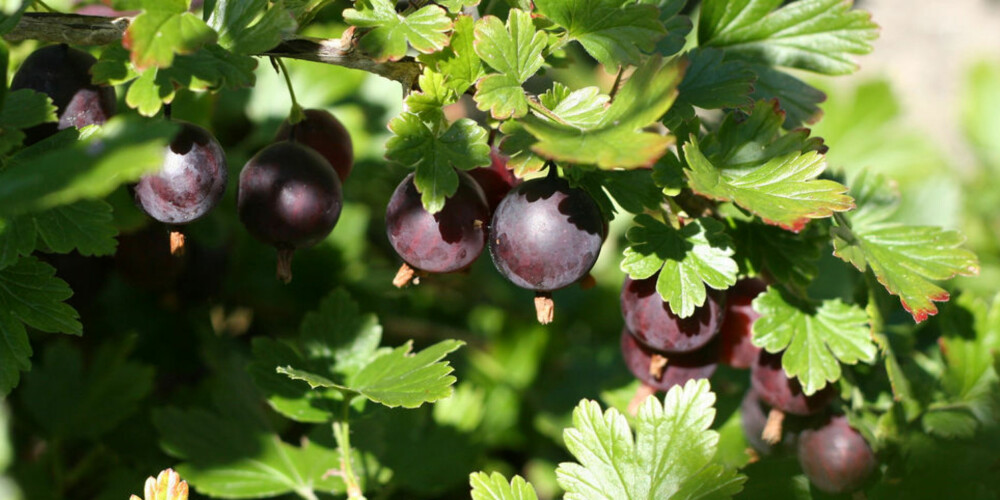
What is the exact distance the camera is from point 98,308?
4.13 feet

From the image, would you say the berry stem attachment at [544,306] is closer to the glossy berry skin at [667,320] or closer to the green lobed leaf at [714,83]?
the glossy berry skin at [667,320]

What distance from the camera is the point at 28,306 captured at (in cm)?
76

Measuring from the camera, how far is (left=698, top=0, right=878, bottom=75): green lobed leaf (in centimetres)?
93

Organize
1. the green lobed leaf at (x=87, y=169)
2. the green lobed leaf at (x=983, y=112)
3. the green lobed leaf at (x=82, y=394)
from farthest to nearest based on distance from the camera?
the green lobed leaf at (x=983, y=112) → the green lobed leaf at (x=82, y=394) → the green lobed leaf at (x=87, y=169)

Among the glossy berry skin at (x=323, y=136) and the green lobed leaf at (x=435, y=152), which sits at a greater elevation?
the green lobed leaf at (x=435, y=152)

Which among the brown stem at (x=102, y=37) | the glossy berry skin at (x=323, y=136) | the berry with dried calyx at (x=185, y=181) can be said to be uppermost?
the brown stem at (x=102, y=37)

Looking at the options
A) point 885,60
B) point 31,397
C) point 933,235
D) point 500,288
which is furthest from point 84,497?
point 885,60

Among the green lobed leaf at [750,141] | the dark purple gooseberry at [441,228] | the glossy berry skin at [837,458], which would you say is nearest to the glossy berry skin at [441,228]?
the dark purple gooseberry at [441,228]

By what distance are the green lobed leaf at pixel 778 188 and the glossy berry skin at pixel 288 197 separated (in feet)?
1.05

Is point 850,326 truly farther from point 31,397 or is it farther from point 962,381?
point 31,397

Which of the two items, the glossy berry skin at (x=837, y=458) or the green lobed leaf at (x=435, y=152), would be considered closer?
the green lobed leaf at (x=435, y=152)

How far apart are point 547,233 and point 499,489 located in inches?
9.1

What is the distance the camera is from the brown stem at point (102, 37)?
29.6 inches

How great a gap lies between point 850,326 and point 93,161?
71 centimetres
